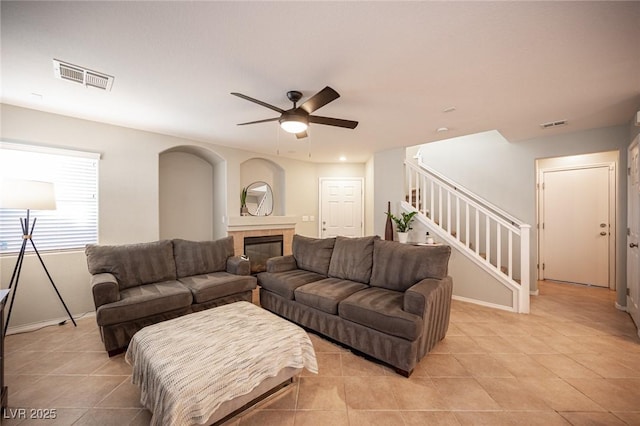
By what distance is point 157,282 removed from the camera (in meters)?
3.03

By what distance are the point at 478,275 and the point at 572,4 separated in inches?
123

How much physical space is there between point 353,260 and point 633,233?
127 inches

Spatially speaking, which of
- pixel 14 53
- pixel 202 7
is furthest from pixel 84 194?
pixel 202 7

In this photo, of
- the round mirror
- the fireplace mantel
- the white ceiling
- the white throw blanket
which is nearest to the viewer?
the white throw blanket

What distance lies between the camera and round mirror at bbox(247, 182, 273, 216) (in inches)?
199

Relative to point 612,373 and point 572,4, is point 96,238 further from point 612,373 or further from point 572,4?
point 612,373

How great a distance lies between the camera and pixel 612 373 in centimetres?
200

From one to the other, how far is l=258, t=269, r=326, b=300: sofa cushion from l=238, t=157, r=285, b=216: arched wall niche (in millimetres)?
2343

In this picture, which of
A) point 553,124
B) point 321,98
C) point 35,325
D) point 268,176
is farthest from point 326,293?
point 553,124

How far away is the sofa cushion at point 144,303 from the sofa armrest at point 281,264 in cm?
102

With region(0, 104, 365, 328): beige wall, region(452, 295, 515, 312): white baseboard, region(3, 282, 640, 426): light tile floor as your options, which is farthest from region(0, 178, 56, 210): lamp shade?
region(452, 295, 515, 312): white baseboard

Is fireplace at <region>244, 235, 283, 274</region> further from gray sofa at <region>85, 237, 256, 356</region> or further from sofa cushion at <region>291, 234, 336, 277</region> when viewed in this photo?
sofa cushion at <region>291, 234, 336, 277</region>

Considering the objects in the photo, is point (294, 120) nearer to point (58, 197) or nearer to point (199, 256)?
point (199, 256)

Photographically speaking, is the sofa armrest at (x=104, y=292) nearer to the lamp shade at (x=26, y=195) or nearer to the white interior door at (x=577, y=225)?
the lamp shade at (x=26, y=195)
